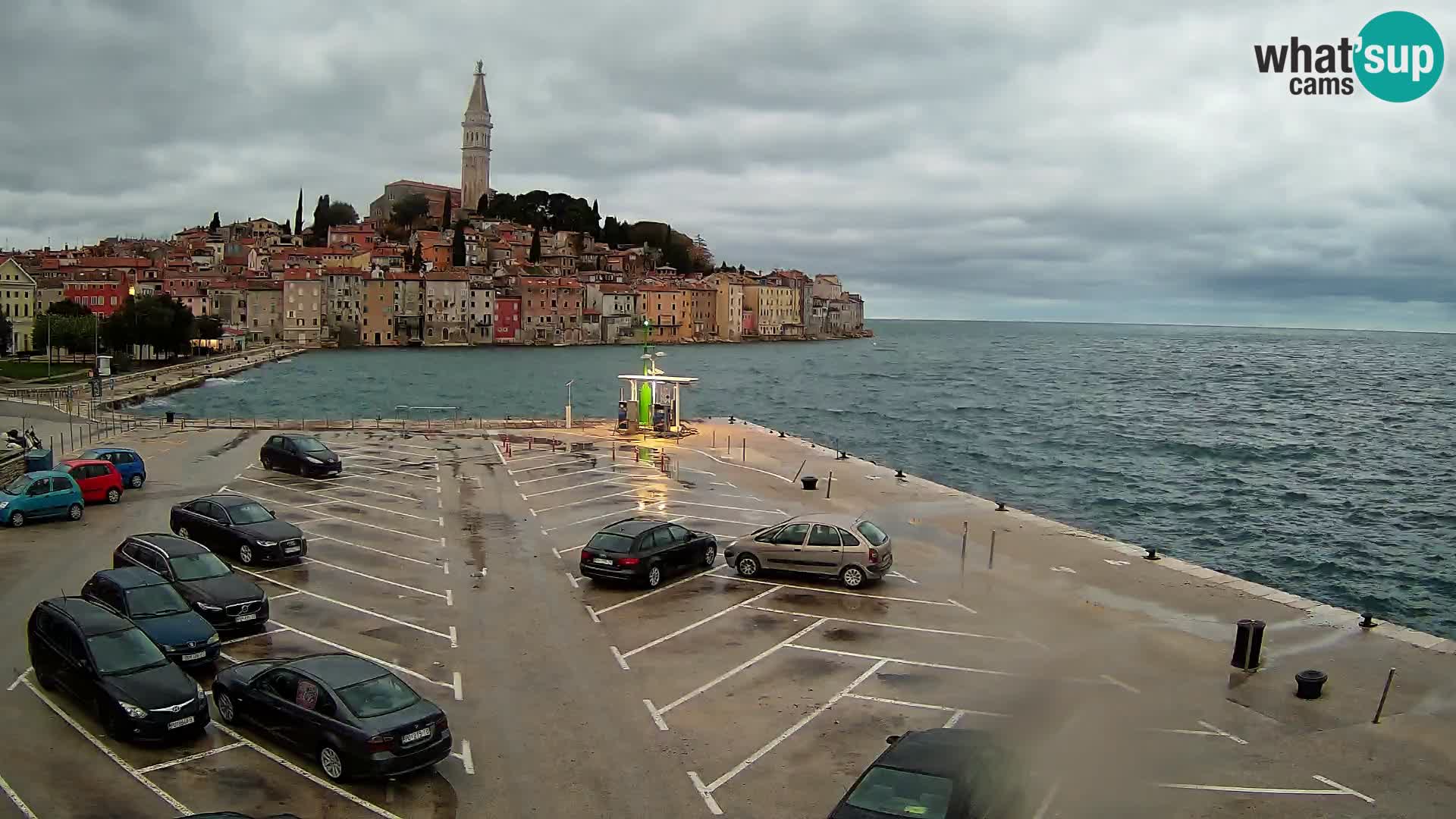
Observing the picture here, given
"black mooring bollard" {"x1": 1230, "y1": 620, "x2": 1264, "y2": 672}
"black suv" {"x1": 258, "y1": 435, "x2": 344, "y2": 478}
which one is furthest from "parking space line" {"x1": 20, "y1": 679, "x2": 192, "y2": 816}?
"black suv" {"x1": 258, "y1": 435, "x2": 344, "y2": 478}

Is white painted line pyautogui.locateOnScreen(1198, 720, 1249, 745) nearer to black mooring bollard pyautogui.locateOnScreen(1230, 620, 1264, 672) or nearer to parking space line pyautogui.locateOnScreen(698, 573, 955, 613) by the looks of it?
black mooring bollard pyautogui.locateOnScreen(1230, 620, 1264, 672)

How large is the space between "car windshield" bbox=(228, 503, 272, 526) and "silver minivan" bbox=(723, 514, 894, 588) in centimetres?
852

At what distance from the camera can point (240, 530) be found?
60.2ft

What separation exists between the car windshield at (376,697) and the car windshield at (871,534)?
898 cm

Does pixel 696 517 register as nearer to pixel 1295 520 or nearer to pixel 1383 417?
pixel 1295 520

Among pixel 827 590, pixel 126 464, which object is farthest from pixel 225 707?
pixel 126 464

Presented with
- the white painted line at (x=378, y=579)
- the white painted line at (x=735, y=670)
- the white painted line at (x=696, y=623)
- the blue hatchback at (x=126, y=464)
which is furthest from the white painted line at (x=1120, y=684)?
the blue hatchback at (x=126, y=464)

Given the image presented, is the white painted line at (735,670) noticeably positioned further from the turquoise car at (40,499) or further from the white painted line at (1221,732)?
the turquoise car at (40,499)

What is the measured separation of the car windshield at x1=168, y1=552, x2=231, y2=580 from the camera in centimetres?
1481

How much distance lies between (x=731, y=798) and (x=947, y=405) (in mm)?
74790

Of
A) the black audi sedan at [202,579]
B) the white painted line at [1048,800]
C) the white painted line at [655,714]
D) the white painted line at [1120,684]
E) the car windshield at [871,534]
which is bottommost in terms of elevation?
the white painted line at [655,714]

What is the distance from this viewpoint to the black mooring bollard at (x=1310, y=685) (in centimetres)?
1257

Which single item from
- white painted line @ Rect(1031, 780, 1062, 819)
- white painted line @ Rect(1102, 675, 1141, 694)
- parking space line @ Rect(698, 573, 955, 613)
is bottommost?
parking space line @ Rect(698, 573, 955, 613)

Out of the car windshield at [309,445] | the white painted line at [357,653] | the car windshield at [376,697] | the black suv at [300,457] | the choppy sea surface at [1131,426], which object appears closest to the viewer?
the car windshield at [376,697]
